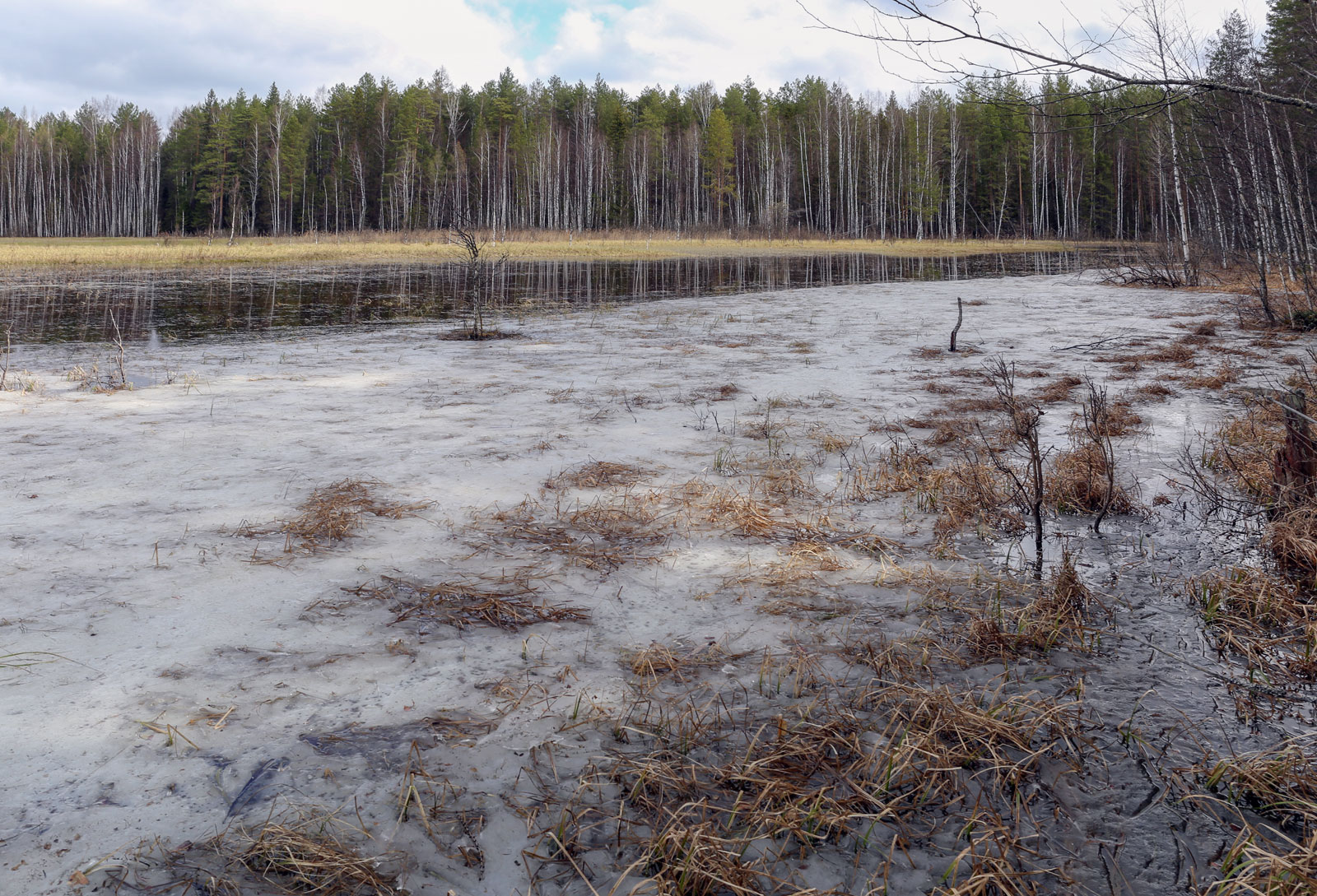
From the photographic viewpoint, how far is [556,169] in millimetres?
58406

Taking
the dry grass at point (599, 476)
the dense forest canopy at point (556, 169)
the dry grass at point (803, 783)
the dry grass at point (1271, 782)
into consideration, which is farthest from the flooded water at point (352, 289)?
the dense forest canopy at point (556, 169)

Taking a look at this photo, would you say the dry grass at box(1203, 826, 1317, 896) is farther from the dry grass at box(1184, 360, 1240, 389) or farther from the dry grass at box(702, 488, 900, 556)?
the dry grass at box(1184, 360, 1240, 389)

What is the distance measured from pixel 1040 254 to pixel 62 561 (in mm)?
47162

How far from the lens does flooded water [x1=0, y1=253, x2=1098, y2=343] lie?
49.5 feet

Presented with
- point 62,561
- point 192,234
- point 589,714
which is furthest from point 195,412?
point 192,234

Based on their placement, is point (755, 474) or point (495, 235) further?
point (495, 235)

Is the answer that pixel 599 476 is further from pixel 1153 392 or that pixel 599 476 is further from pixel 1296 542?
pixel 1153 392

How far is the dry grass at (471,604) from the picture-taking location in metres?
3.39

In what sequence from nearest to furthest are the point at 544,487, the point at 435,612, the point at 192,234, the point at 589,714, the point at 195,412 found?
the point at 589,714
the point at 435,612
the point at 544,487
the point at 195,412
the point at 192,234

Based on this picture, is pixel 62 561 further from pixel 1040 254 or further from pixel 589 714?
pixel 1040 254

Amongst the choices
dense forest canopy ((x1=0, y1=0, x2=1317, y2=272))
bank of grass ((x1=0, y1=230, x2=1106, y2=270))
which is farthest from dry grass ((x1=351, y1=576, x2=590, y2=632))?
dense forest canopy ((x1=0, y1=0, x2=1317, y2=272))

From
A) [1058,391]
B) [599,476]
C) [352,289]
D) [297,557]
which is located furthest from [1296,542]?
[352,289]

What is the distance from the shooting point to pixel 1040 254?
43438 mm

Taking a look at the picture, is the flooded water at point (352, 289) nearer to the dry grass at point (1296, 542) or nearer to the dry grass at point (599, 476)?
the dry grass at point (599, 476)
